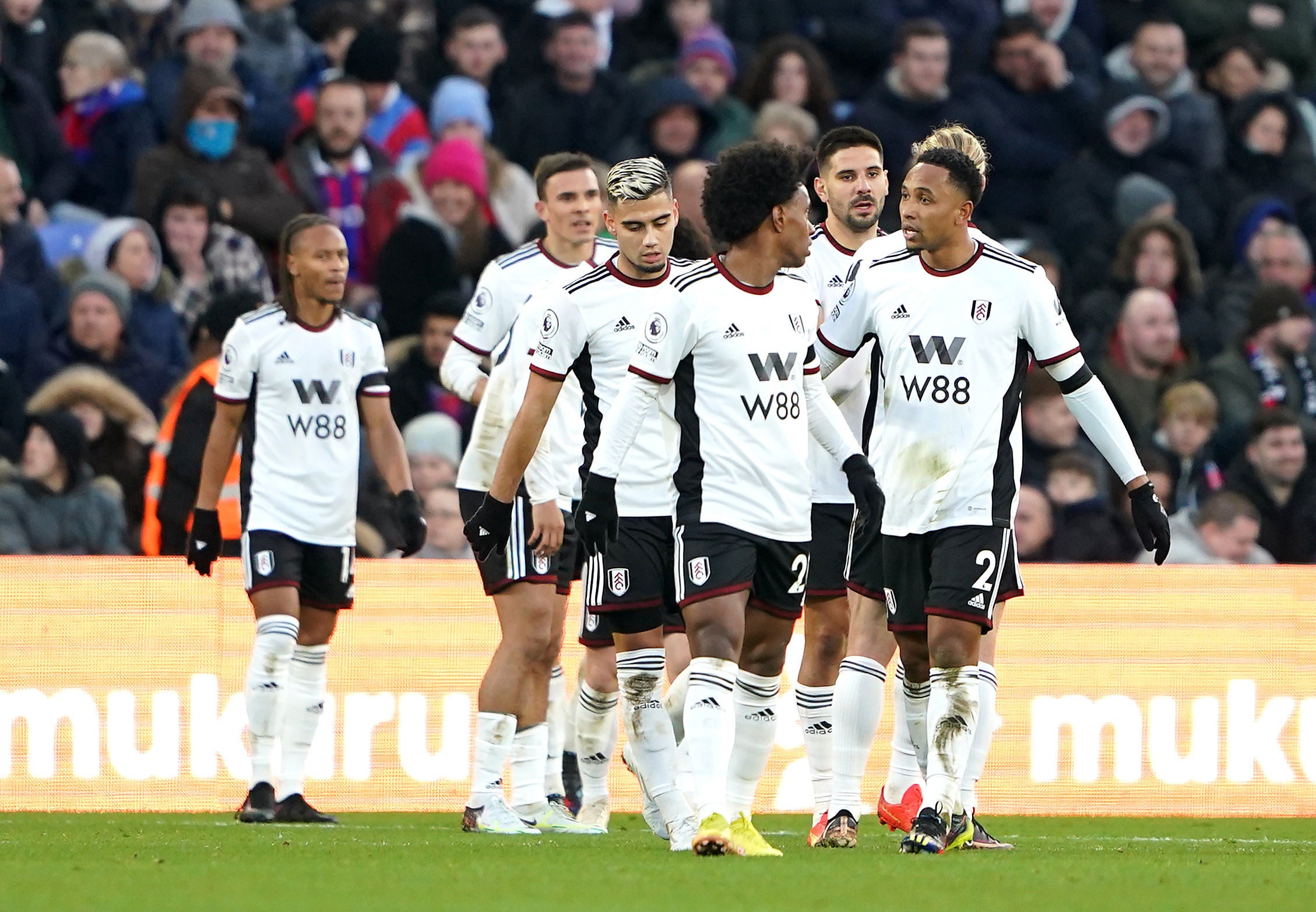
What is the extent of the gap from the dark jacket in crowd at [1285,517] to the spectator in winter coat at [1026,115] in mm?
2714

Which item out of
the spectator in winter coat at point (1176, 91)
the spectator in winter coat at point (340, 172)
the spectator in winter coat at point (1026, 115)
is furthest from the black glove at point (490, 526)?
the spectator in winter coat at point (1176, 91)

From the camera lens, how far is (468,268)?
48.1 feet

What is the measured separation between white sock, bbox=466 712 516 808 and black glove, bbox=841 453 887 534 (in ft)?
6.24

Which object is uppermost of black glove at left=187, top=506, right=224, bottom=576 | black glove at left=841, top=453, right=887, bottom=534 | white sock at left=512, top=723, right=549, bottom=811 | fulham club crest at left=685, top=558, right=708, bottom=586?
black glove at left=841, top=453, right=887, bottom=534

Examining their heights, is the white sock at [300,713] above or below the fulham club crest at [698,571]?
below

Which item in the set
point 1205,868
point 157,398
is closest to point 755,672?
→ point 1205,868

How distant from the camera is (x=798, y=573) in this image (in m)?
7.69

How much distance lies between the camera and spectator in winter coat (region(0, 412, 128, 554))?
40.5ft

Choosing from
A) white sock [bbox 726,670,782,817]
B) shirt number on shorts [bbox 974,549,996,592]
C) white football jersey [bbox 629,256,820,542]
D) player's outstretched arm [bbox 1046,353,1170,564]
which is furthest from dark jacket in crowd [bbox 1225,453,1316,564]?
white football jersey [bbox 629,256,820,542]

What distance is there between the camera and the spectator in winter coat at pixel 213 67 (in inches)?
579

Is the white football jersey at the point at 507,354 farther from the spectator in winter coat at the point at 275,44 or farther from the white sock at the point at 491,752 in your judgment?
the spectator in winter coat at the point at 275,44

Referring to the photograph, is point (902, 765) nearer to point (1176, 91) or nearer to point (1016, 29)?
point (1016, 29)

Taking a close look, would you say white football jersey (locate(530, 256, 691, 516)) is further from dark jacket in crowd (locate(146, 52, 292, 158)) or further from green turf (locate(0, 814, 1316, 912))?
dark jacket in crowd (locate(146, 52, 292, 158))

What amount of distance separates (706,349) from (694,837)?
5.20 feet
